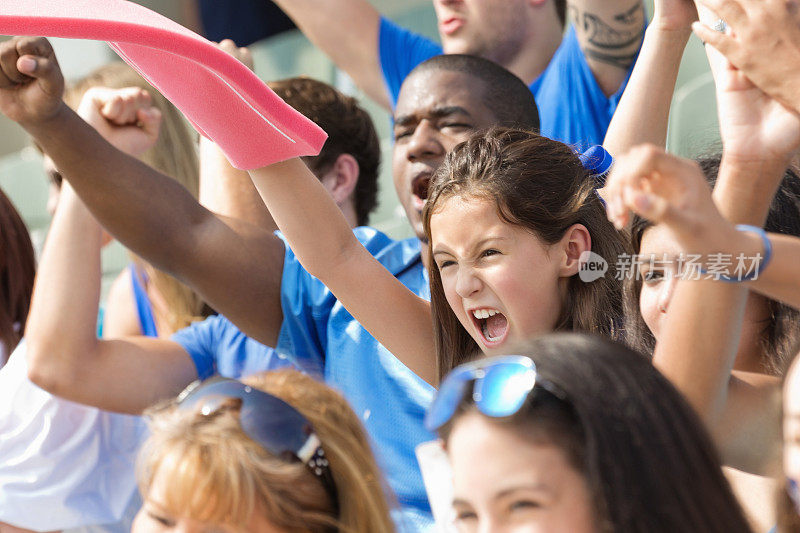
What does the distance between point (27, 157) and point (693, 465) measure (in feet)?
14.9

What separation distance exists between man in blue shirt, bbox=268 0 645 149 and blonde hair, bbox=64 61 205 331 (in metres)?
0.45

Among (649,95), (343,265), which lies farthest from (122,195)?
(649,95)

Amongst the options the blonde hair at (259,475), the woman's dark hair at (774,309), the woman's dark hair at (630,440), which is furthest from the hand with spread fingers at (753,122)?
the blonde hair at (259,475)

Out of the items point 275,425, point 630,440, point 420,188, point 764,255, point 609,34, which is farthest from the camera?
point 609,34

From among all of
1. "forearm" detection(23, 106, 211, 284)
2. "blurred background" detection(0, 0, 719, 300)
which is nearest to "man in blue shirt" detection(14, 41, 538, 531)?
"forearm" detection(23, 106, 211, 284)

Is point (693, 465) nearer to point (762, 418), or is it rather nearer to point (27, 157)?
point (762, 418)

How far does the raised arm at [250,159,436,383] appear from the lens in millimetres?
1449

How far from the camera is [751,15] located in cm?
110

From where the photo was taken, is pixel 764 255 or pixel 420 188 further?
pixel 420 188

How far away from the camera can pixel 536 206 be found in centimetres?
152

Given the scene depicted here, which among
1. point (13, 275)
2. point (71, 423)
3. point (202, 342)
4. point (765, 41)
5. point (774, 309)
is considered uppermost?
point (765, 41)

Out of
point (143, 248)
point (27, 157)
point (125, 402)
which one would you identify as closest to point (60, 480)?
point (125, 402)

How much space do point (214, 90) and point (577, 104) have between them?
96 centimetres

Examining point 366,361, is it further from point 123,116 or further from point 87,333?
point 123,116
